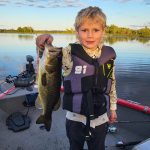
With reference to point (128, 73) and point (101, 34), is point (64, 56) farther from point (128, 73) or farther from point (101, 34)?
point (128, 73)

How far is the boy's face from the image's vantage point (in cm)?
288

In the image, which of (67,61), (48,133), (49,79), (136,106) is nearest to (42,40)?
(49,79)

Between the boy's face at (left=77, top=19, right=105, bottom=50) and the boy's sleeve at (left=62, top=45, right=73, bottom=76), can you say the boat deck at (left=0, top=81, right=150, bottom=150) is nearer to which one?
the boy's sleeve at (left=62, top=45, right=73, bottom=76)

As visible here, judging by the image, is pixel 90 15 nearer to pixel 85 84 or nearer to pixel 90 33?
pixel 90 33

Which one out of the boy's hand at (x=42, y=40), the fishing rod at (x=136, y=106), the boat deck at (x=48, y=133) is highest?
the boy's hand at (x=42, y=40)

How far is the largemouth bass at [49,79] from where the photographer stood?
241cm

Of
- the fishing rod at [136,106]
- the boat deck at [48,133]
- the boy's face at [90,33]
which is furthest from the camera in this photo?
the fishing rod at [136,106]

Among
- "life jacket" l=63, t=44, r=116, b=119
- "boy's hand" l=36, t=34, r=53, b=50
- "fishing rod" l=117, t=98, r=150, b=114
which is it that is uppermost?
"boy's hand" l=36, t=34, r=53, b=50

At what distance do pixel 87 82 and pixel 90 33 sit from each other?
1.69 feet

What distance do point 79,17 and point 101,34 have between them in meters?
0.29

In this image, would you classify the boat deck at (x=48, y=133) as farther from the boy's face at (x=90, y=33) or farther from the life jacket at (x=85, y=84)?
the boy's face at (x=90, y=33)

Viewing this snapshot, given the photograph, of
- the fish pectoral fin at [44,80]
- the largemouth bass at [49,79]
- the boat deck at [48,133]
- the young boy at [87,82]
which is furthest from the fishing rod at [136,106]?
the fish pectoral fin at [44,80]

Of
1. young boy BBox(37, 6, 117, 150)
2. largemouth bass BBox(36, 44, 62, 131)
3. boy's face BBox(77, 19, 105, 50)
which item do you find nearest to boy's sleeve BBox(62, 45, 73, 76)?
young boy BBox(37, 6, 117, 150)

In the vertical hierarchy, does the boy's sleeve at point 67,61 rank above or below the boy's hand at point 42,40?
below
